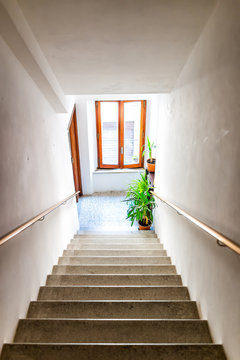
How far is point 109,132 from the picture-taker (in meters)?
6.10

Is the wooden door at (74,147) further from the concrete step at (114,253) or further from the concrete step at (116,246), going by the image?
the concrete step at (114,253)

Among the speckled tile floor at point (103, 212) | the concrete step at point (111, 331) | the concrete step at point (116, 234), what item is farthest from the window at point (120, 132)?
the concrete step at point (111, 331)

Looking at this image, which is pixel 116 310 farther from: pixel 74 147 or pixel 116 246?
pixel 74 147

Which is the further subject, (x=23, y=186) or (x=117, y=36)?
(x=23, y=186)

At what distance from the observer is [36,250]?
213 cm

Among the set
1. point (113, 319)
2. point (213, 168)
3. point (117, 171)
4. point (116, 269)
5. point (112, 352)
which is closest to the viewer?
point (112, 352)

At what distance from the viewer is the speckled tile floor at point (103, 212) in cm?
461

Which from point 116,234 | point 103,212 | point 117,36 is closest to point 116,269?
point 116,234

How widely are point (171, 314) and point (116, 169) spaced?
Result: 4.85 m

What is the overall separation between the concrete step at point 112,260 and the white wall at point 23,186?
0.58ft

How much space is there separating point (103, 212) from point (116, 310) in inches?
135

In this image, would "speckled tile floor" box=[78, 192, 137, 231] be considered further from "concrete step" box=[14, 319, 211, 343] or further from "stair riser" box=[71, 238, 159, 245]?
"concrete step" box=[14, 319, 211, 343]

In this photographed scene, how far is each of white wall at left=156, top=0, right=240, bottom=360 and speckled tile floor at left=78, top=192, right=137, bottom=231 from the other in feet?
7.64

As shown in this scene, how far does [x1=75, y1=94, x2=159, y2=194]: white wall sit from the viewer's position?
518 centimetres
